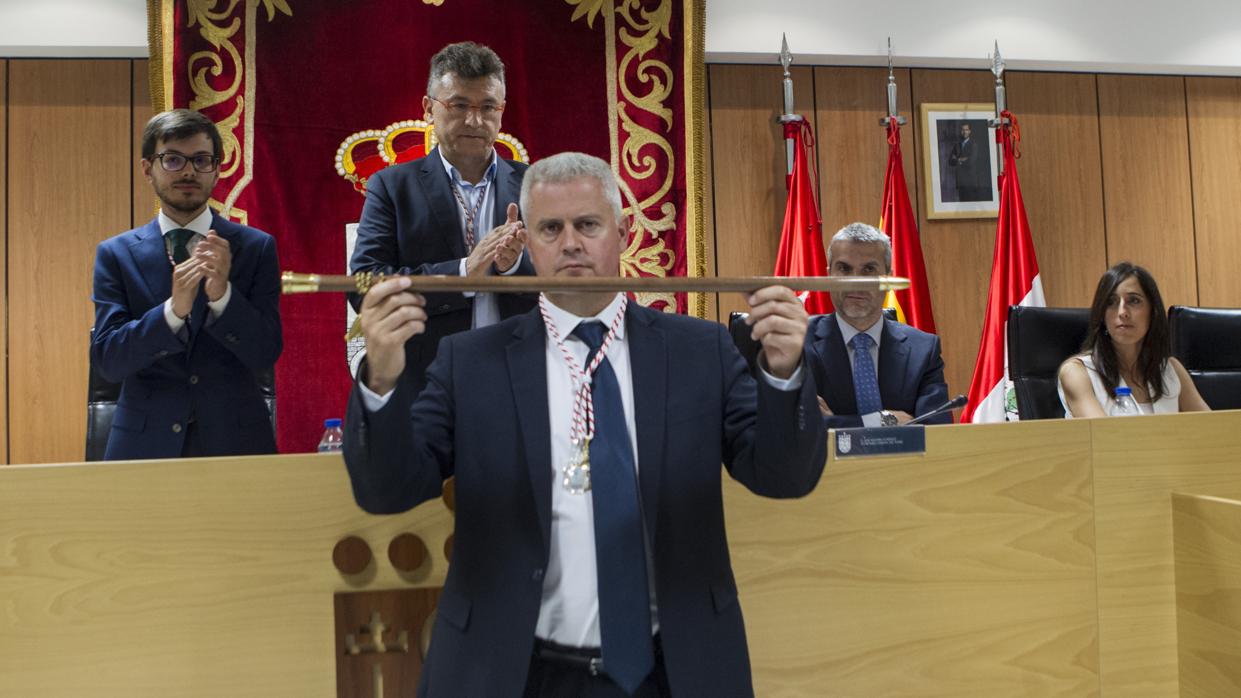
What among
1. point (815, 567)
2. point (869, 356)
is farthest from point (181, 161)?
point (869, 356)

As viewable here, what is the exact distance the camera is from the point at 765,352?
1345 millimetres

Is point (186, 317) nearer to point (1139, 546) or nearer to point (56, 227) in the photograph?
point (1139, 546)

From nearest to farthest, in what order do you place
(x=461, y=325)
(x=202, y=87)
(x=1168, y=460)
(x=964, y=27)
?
(x=1168, y=460) < (x=461, y=325) < (x=202, y=87) < (x=964, y=27)

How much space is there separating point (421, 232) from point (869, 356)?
53.2 inches

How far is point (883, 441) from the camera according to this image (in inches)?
76.4

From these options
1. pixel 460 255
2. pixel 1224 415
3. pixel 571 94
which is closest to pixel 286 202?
pixel 571 94

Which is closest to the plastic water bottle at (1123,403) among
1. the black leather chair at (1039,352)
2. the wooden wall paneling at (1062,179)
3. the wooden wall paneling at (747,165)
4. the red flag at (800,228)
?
the black leather chair at (1039,352)

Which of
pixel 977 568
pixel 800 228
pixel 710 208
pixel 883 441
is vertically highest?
pixel 710 208

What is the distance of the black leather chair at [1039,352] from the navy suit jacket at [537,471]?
2.07 meters

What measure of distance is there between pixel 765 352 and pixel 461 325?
1.16 metres

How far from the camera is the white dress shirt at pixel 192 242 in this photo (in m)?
1.97

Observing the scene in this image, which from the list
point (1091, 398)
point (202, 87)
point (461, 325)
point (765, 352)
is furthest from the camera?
point (202, 87)

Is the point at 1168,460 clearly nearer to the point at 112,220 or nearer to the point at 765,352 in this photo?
the point at 765,352

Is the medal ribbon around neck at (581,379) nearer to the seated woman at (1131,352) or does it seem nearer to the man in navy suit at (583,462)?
the man in navy suit at (583,462)
